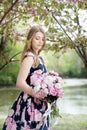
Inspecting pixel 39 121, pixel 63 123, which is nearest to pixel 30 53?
pixel 39 121

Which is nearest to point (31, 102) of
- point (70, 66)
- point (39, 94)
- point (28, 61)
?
point (39, 94)

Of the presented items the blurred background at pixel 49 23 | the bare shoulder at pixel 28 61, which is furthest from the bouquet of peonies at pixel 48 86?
the blurred background at pixel 49 23

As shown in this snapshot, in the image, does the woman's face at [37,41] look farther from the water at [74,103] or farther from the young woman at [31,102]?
the water at [74,103]

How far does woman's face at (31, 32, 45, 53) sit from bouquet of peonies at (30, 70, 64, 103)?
0.90 ft

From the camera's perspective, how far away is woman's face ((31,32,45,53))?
4.32m

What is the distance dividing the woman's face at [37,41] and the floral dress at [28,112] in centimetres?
13

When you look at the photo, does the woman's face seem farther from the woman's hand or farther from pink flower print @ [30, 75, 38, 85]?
the woman's hand

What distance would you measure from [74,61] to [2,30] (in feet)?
199

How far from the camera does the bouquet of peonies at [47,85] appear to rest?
4.13 m

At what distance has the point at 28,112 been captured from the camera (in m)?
4.33

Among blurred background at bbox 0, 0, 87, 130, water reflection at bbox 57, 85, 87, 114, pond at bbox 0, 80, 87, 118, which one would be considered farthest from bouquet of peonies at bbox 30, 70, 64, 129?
water reflection at bbox 57, 85, 87, 114

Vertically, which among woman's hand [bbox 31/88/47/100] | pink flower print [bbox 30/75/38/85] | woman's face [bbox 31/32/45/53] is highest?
woman's face [bbox 31/32/45/53]

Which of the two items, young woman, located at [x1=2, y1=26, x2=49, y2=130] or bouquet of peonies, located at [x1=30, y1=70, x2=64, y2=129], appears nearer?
bouquet of peonies, located at [x1=30, y1=70, x2=64, y2=129]

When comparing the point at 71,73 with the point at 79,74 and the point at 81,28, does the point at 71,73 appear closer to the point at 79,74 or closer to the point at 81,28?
the point at 79,74
